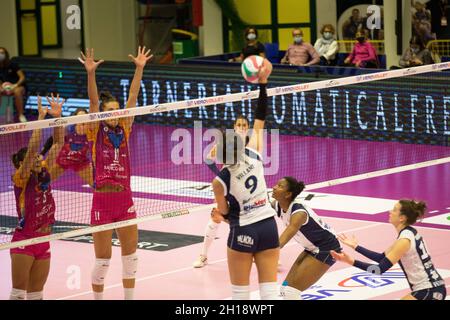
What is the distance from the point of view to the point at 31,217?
10.4 metres

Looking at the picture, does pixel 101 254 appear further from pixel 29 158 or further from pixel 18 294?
pixel 29 158

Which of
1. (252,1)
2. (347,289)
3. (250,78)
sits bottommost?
(347,289)

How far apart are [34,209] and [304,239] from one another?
2.76 meters

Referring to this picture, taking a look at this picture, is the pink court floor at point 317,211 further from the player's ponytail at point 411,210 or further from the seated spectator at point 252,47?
the seated spectator at point 252,47

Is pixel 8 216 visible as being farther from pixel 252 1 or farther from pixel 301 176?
pixel 252 1

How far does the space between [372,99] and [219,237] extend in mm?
7387

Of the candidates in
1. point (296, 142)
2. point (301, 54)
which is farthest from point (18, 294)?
point (301, 54)

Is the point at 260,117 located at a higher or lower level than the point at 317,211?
higher

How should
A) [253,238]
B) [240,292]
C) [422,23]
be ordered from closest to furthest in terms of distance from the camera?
[253,238], [240,292], [422,23]

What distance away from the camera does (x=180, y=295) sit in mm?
12172

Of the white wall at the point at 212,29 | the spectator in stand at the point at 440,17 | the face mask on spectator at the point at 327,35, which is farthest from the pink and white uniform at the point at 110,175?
the white wall at the point at 212,29

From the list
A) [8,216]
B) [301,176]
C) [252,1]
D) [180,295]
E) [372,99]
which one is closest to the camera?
[180,295]

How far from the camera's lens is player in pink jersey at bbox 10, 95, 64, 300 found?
10219 millimetres
